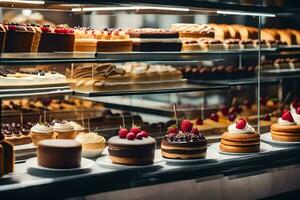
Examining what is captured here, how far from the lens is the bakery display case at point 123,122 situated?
4.07m

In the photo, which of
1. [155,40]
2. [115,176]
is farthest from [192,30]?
[115,176]

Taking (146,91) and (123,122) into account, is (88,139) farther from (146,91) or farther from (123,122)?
(123,122)

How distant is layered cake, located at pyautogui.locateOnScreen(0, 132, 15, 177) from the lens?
385cm

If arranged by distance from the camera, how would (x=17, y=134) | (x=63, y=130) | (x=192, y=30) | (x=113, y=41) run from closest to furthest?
1. (x=63, y=130)
2. (x=17, y=134)
3. (x=113, y=41)
4. (x=192, y=30)

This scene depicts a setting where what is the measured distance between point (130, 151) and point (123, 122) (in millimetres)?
1287

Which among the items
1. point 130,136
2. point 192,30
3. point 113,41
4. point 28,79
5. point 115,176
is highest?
point 192,30

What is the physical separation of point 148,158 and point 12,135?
1.13 metres

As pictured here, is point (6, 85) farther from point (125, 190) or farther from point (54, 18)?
point (54, 18)

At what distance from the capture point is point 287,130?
527 centimetres

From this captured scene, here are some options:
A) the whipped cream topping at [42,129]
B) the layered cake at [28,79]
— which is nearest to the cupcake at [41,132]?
the whipped cream topping at [42,129]

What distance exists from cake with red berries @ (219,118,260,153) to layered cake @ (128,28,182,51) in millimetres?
1021

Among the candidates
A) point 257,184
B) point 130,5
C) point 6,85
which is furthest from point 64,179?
point 257,184

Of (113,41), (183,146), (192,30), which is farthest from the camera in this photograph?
(192,30)

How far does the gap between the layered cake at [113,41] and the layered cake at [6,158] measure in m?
1.28
